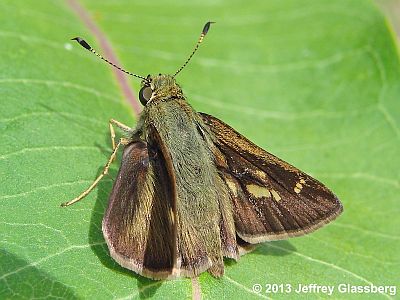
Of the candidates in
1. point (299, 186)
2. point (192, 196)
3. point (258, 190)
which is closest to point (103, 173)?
point (192, 196)

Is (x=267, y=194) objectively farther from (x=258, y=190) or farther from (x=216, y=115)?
(x=216, y=115)

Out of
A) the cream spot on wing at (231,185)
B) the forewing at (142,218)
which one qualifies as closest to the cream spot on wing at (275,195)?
the cream spot on wing at (231,185)

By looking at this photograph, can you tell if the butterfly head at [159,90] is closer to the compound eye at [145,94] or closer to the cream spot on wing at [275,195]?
the compound eye at [145,94]

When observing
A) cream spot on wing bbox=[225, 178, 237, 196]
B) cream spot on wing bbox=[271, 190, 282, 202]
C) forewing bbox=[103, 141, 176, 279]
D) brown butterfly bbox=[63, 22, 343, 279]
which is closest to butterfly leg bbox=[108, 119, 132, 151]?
brown butterfly bbox=[63, 22, 343, 279]

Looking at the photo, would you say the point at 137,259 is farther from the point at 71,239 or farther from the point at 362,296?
the point at 362,296

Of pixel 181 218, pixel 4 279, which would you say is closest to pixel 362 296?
pixel 181 218

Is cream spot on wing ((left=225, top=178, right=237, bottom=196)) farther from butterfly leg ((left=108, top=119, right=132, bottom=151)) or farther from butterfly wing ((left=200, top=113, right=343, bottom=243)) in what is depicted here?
butterfly leg ((left=108, top=119, right=132, bottom=151))
